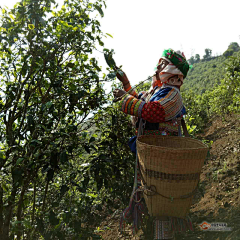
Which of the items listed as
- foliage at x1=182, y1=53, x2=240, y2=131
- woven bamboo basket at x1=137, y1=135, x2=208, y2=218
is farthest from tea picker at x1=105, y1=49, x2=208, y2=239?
foliage at x1=182, y1=53, x2=240, y2=131

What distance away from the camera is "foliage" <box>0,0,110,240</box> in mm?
1625

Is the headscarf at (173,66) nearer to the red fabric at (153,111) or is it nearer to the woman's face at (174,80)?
the woman's face at (174,80)

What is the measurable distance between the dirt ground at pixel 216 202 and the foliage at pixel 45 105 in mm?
694

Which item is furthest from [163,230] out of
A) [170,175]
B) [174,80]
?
[174,80]

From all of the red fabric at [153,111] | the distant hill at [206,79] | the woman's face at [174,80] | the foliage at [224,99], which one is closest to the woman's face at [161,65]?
the woman's face at [174,80]

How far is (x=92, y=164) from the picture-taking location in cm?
182

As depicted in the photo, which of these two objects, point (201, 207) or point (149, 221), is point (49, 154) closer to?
point (149, 221)

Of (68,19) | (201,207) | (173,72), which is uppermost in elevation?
(68,19)

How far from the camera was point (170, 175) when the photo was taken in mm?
1515

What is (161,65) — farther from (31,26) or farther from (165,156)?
(31,26)

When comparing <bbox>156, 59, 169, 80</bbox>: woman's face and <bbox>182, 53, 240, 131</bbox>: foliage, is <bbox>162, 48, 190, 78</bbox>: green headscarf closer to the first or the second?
<bbox>156, 59, 169, 80</bbox>: woman's face

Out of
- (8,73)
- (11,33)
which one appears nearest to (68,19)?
(11,33)

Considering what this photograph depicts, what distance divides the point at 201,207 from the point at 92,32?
2.54 meters

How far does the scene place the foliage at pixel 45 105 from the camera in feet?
5.33
